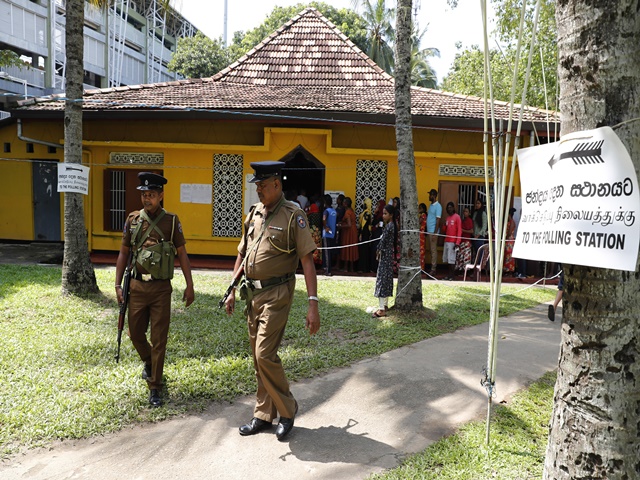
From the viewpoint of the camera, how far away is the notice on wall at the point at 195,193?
42.6 feet

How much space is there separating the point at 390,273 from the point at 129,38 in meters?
34.4

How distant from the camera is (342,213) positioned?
1194cm

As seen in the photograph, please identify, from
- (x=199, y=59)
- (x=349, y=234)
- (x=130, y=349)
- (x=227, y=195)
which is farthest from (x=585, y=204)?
(x=199, y=59)

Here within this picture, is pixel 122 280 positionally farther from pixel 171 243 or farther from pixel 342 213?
pixel 342 213

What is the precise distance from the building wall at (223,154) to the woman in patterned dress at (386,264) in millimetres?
5283

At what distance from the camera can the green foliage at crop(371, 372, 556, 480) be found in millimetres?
3361

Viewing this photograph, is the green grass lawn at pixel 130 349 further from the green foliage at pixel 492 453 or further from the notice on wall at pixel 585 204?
the notice on wall at pixel 585 204

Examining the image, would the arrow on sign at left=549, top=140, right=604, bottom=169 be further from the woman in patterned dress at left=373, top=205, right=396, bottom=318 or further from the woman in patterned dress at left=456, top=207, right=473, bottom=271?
the woman in patterned dress at left=456, top=207, right=473, bottom=271

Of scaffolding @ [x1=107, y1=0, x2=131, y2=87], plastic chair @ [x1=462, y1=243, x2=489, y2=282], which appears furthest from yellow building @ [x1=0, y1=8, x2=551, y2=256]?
scaffolding @ [x1=107, y1=0, x2=131, y2=87]

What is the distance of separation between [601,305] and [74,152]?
7.80 metres

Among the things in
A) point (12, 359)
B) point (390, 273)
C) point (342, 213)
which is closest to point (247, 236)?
point (12, 359)

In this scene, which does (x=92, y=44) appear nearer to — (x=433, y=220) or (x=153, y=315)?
(x=433, y=220)

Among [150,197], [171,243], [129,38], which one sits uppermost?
[129,38]

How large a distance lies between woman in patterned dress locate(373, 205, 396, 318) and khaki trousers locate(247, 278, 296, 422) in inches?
145
